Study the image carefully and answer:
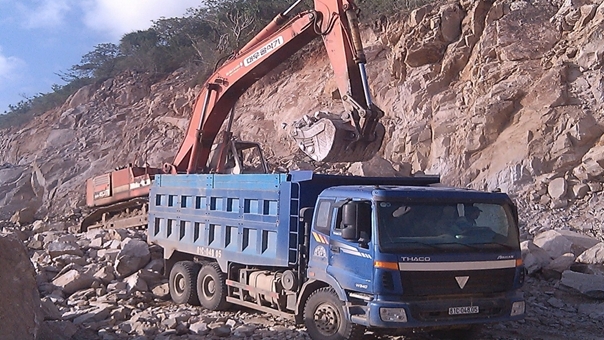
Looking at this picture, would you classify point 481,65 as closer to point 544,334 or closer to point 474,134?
point 474,134

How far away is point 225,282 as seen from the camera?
370 inches

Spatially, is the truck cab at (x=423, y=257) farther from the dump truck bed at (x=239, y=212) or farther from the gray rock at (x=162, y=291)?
the gray rock at (x=162, y=291)

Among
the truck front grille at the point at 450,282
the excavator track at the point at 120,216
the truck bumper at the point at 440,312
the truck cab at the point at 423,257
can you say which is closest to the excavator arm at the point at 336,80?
the excavator track at the point at 120,216

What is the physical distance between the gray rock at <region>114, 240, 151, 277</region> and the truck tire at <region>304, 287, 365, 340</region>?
4.92 m

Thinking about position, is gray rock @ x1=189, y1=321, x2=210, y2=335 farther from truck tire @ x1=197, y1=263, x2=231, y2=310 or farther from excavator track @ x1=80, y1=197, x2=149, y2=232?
excavator track @ x1=80, y1=197, x2=149, y2=232

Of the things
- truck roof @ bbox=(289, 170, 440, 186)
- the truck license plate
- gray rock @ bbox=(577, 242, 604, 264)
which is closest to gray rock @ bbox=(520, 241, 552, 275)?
gray rock @ bbox=(577, 242, 604, 264)

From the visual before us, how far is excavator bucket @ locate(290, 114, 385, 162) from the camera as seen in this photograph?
29.3 ft

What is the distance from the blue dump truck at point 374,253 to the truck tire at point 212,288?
0.55 meters

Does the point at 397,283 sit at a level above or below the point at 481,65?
below

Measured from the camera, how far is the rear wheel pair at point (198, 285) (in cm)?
949

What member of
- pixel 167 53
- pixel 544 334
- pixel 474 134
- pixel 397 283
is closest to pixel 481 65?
pixel 474 134

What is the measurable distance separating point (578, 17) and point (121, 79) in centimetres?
2301

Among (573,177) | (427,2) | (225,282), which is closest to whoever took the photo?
(225,282)

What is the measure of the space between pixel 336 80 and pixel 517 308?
173 inches
